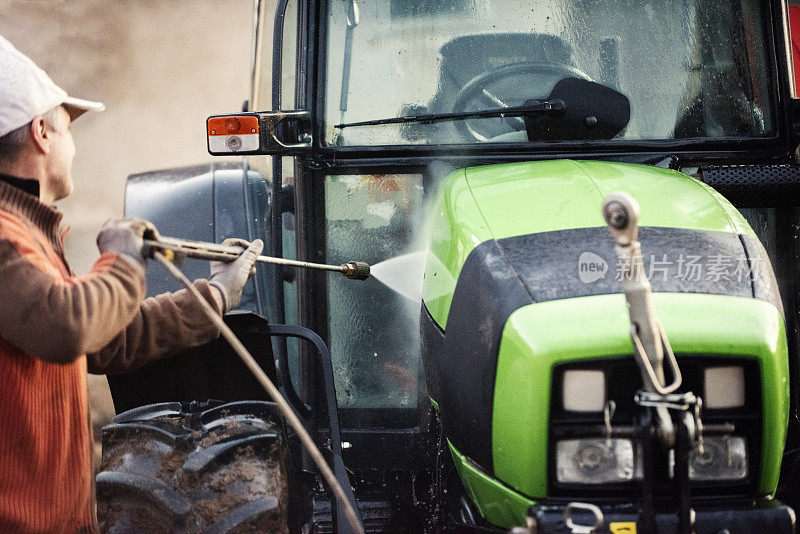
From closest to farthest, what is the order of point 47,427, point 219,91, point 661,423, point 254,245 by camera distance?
point 661,423
point 47,427
point 254,245
point 219,91

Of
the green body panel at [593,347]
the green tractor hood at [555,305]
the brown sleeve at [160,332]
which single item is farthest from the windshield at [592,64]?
the green body panel at [593,347]

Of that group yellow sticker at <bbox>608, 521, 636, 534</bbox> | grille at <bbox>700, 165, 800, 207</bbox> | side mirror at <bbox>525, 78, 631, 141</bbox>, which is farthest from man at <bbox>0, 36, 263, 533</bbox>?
grille at <bbox>700, 165, 800, 207</bbox>

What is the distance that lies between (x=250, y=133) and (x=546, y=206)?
3.45 feet

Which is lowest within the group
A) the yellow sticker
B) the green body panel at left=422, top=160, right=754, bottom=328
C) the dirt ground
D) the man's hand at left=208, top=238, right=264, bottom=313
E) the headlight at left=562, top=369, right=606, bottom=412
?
the yellow sticker

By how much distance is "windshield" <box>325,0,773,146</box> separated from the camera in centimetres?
288

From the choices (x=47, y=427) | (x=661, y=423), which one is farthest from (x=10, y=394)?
(x=661, y=423)

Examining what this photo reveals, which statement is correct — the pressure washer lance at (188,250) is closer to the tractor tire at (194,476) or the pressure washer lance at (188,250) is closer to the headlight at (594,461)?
the tractor tire at (194,476)

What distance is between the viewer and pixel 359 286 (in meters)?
3.08

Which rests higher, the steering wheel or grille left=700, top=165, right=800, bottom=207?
the steering wheel

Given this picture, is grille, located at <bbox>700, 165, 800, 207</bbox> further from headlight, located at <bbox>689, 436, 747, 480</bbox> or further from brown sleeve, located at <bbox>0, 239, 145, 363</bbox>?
brown sleeve, located at <bbox>0, 239, 145, 363</bbox>

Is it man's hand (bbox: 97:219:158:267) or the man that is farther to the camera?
man's hand (bbox: 97:219:158:267)

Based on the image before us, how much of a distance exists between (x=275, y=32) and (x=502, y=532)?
6.21 ft

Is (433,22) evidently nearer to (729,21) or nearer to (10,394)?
(729,21)

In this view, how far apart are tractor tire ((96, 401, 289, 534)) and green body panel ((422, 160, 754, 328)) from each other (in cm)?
57
